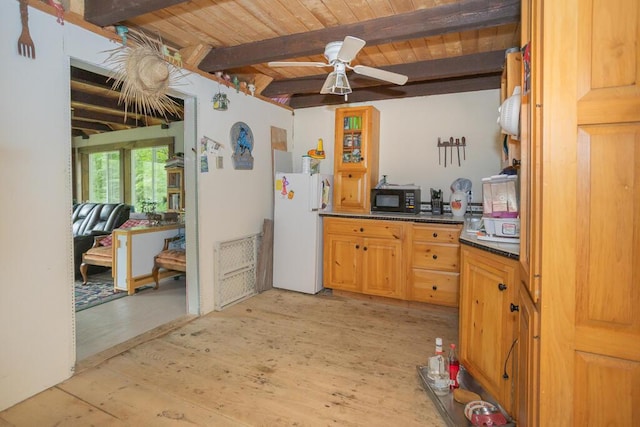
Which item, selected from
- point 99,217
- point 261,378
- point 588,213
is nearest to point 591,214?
point 588,213

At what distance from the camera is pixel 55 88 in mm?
2094

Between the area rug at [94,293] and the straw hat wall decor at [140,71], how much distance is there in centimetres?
222

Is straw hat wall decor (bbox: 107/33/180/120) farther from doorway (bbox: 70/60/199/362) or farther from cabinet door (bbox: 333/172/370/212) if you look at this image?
cabinet door (bbox: 333/172/370/212)

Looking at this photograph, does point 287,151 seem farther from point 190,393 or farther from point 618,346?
point 618,346

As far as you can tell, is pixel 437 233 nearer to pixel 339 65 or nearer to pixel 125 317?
pixel 339 65

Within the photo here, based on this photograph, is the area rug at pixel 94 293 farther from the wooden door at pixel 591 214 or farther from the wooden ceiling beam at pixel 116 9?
the wooden door at pixel 591 214

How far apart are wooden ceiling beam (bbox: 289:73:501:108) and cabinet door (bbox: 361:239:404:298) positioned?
70.0 inches

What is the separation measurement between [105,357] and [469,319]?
97.1 inches

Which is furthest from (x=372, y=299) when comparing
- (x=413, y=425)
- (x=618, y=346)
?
(x=618, y=346)

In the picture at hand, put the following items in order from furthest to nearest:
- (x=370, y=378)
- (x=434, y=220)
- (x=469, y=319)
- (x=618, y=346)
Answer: (x=434, y=220)
(x=370, y=378)
(x=469, y=319)
(x=618, y=346)

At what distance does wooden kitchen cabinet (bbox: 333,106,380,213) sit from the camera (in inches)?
158

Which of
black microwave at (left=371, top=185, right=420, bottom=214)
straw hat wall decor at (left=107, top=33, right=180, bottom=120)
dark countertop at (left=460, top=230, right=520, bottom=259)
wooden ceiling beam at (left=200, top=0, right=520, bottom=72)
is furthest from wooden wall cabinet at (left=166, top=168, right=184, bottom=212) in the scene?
dark countertop at (left=460, top=230, right=520, bottom=259)

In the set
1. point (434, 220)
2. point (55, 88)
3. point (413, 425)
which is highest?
point (55, 88)

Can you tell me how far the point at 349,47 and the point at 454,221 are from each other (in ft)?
6.51
